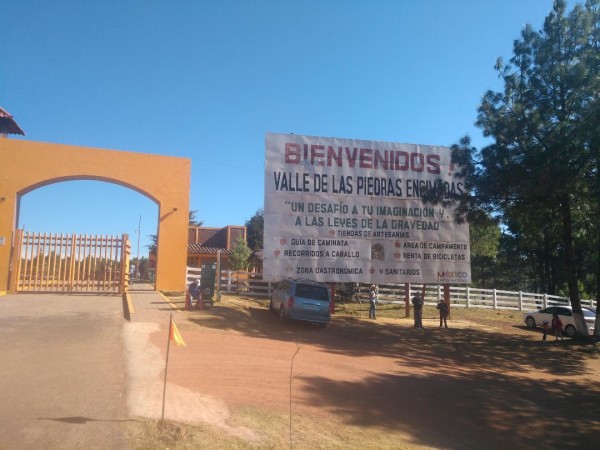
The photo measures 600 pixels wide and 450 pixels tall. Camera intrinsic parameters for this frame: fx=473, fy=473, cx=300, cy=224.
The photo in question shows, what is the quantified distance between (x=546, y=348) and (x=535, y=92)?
29.9 ft

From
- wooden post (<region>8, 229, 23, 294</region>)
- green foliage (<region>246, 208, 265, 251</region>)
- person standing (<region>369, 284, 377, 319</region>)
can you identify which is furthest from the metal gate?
green foliage (<region>246, 208, 265, 251</region>)

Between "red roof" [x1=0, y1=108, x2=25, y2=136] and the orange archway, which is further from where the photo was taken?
"red roof" [x1=0, y1=108, x2=25, y2=136]

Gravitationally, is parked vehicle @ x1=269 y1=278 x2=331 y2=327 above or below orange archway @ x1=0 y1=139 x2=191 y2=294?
below

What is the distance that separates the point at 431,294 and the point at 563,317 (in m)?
9.54

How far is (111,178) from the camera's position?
19594 millimetres

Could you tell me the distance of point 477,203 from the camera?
18172 millimetres

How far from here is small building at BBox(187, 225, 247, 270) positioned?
123 ft

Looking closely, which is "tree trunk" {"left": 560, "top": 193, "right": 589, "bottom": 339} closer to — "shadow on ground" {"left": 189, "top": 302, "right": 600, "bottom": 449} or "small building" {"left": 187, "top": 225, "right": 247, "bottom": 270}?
"shadow on ground" {"left": 189, "top": 302, "right": 600, "bottom": 449}

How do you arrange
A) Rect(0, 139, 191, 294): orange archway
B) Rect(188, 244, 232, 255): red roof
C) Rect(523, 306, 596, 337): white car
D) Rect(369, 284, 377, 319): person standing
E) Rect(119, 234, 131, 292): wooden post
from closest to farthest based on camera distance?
Rect(119, 234, 131, 292): wooden post → Rect(0, 139, 191, 294): orange archway → Rect(369, 284, 377, 319): person standing → Rect(523, 306, 596, 337): white car → Rect(188, 244, 232, 255): red roof

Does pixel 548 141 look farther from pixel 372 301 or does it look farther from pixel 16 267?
pixel 16 267

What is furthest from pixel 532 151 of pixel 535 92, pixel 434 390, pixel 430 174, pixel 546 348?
pixel 434 390

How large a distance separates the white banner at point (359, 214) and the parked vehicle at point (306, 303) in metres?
2.16

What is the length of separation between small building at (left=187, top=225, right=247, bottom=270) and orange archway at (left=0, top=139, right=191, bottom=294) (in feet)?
52.0

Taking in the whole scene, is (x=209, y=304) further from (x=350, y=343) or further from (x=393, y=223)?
(x=393, y=223)
